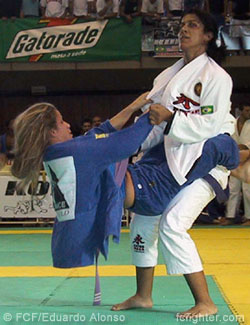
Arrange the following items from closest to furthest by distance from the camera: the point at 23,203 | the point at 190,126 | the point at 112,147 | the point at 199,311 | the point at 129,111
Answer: the point at 112,147 < the point at 190,126 < the point at 199,311 < the point at 129,111 < the point at 23,203

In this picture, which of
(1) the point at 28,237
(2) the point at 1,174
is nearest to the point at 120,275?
(1) the point at 28,237

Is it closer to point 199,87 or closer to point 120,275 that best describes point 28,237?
point 120,275

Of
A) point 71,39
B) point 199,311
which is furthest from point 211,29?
point 71,39

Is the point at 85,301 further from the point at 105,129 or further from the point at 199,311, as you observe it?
the point at 105,129

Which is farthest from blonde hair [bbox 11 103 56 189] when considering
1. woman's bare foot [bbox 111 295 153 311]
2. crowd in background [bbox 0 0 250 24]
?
crowd in background [bbox 0 0 250 24]

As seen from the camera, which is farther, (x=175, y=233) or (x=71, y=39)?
(x=71, y=39)

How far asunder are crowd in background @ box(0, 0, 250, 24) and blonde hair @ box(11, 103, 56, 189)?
930 cm

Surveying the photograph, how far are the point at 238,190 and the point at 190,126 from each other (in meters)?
5.71

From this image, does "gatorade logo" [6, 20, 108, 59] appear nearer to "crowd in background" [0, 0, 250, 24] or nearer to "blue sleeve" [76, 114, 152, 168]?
"crowd in background" [0, 0, 250, 24]

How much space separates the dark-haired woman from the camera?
3.77m

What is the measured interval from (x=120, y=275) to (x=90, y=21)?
8032mm

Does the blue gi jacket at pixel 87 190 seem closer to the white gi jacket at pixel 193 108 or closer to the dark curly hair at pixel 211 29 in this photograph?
the white gi jacket at pixel 193 108

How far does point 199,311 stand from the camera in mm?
3838

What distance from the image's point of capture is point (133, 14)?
41.7ft
